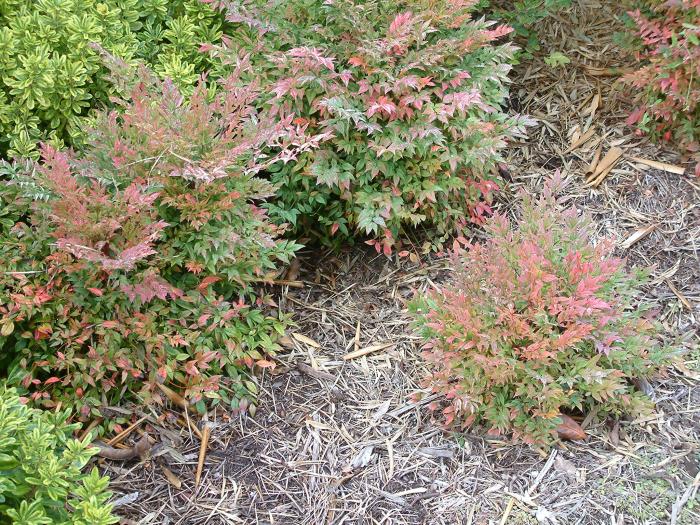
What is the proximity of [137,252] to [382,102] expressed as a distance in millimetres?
1191

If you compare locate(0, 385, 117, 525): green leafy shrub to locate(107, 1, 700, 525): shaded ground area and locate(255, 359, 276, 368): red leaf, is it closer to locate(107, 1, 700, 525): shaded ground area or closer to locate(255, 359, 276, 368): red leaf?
locate(107, 1, 700, 525): shaded ground area

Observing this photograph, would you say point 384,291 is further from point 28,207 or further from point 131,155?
point 28,207

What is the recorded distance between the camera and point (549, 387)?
2.47 m

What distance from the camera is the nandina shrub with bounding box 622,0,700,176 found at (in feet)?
10.7

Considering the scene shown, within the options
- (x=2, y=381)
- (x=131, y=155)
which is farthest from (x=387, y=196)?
(x=2, y=381)

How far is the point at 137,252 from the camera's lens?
2350 millimetres

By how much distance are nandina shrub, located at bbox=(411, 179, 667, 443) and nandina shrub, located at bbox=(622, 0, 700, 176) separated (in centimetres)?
115

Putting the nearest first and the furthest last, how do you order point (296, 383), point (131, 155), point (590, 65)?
point (131, 155)
point (296, 383)
point (590, 65)

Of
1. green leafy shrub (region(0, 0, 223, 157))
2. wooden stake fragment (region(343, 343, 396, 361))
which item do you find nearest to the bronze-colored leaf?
wooden stake fragment (region(343, 343, 396, 361))

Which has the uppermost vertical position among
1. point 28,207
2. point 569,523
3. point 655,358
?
point 28,207

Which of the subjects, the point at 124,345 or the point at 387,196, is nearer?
the point at 124,345

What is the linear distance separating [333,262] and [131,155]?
119 centimetres

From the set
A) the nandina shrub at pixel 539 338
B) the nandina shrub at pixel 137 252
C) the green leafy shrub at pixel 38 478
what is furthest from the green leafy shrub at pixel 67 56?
the nandina shrub at pixel 539 338

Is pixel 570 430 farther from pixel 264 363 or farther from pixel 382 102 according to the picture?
pixel 382 102
